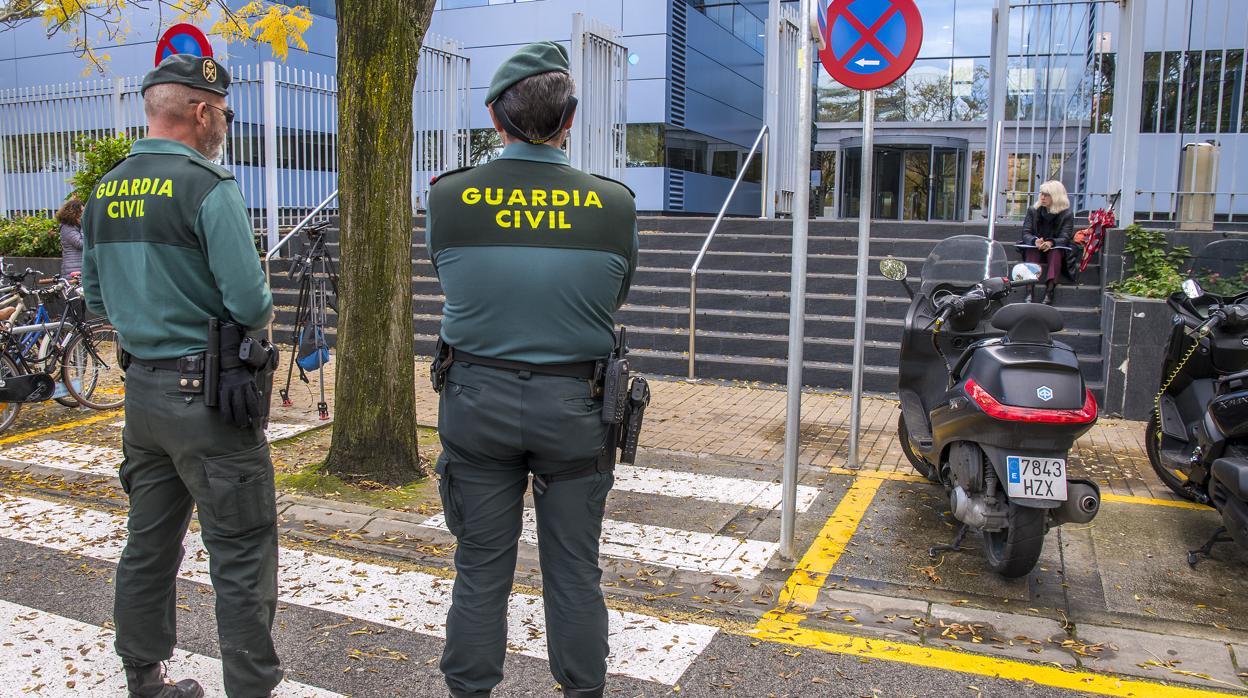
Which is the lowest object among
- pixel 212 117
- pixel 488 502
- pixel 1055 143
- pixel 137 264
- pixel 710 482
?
pixel 710 482

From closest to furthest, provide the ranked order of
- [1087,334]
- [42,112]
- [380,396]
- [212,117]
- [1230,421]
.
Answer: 1. [212,117]
2. [1230,421]
3. [380,396]
4. [1087,334]
5. [42,112]

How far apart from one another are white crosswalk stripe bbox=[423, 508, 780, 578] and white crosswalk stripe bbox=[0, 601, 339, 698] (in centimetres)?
129

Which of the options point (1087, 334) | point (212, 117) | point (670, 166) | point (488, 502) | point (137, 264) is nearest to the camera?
point (488, 502)

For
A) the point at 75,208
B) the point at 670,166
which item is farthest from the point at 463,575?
the point at 670,166

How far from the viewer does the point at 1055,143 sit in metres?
13.0

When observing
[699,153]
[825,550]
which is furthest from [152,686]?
[699,153]

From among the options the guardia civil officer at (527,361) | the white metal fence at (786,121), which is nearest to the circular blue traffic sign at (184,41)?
the guardia civil officer at (527,361)

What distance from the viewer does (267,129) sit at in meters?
13.5

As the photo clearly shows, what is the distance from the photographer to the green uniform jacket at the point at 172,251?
302 cm

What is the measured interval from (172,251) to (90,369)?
246 inches

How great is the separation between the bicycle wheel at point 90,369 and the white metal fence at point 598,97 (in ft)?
22.5

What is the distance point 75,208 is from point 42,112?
610 cm

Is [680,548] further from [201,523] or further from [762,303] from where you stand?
[762,303]

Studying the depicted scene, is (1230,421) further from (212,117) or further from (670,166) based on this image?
(670,166)
